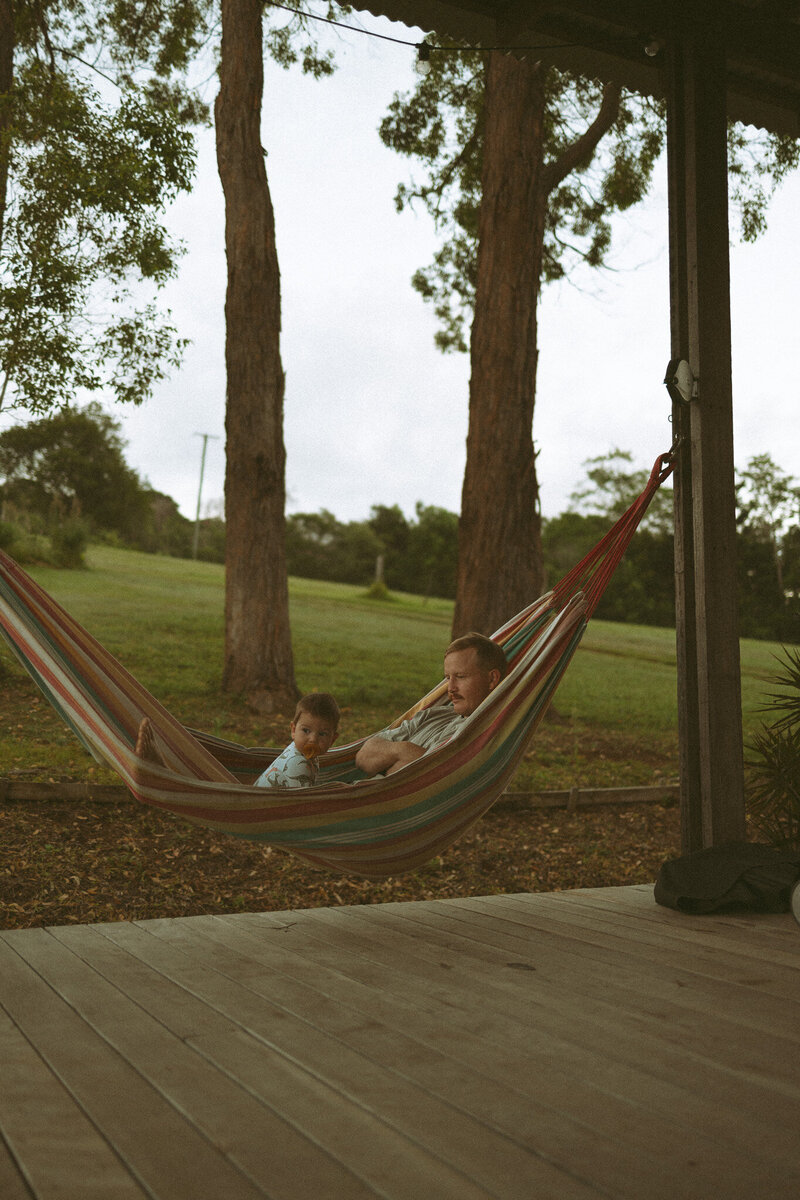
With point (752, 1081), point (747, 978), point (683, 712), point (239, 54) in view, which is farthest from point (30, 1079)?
point (239, 54)

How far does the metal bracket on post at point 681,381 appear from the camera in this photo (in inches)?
108

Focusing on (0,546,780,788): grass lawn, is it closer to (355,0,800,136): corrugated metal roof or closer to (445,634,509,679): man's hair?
(445,634,509,679): man's hair

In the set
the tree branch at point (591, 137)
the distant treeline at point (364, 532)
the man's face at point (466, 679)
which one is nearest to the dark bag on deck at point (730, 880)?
the man's face at point (466, 679)

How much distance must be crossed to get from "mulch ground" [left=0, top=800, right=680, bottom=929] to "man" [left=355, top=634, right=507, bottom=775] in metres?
0.74

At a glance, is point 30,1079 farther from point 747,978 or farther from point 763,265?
point 763,265

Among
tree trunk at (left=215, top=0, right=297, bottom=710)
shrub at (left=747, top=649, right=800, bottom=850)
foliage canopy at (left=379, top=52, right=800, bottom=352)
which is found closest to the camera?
shrub at (left=747, top=649, right=800, bottom=850)

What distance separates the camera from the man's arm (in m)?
2.55

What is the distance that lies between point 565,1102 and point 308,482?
89.0ft

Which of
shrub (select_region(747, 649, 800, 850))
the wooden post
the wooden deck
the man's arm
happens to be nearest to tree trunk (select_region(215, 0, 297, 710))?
shrub (select_region(747, 649, 800, 850))

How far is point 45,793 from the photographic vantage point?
389 centimetres

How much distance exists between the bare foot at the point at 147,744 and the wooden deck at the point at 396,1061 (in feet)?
1.26

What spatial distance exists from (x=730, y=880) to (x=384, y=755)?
93 centimetres

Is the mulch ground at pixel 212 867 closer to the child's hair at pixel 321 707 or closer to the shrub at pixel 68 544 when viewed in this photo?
the child's hair at pixel 321 707

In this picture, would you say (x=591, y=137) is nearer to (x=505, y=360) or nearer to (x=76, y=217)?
(x=505, y=360)
